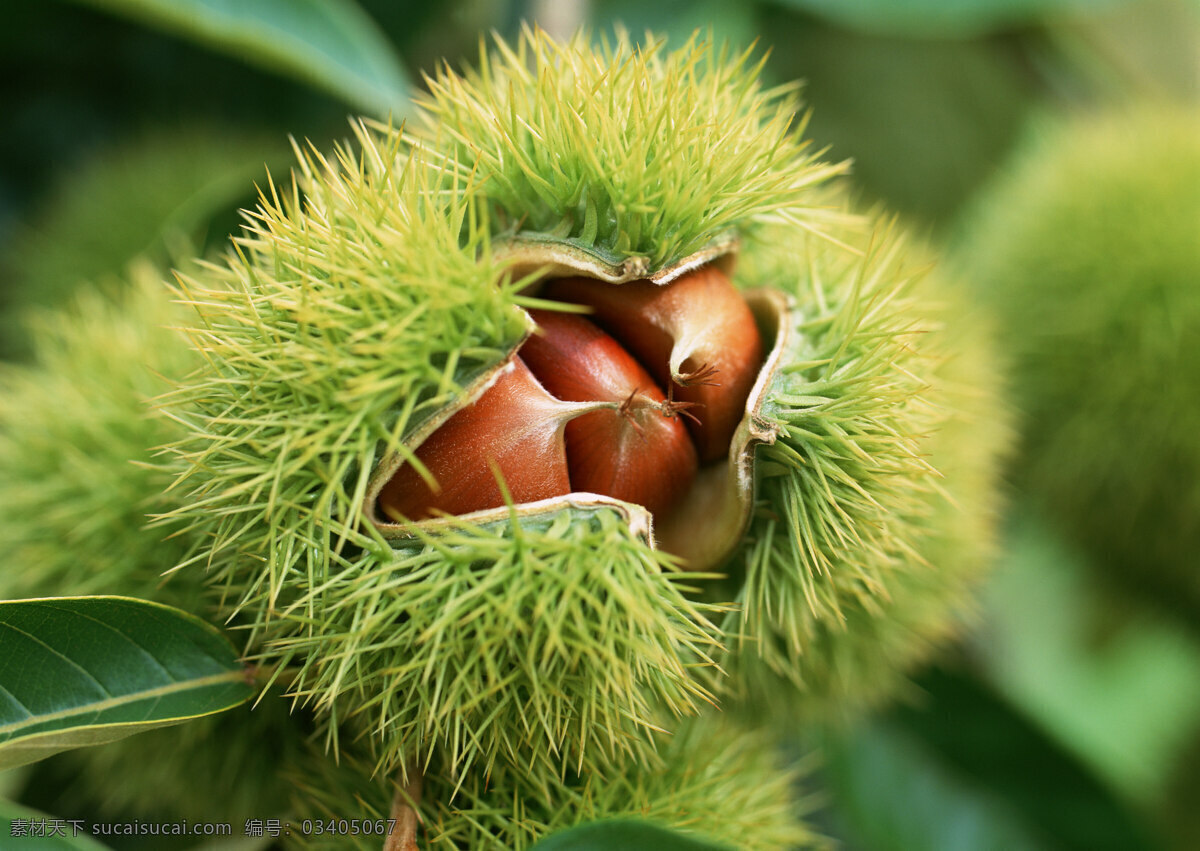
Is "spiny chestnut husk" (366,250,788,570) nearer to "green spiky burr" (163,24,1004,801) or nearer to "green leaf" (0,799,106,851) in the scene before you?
"green spiky burr" (163,24,1004,801)

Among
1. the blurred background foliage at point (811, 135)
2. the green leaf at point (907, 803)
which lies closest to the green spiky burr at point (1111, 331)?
the blurred background foliage at point (811, 135)

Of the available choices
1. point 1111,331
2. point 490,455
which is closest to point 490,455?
point 490,455

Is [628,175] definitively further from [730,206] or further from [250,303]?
[250,303]

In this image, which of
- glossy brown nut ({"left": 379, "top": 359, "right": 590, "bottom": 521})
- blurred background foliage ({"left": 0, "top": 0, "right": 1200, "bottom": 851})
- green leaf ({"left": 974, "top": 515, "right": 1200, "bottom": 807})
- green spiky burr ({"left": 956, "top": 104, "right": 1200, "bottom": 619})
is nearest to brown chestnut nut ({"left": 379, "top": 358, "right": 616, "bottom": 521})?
glossy brown nut ({"left": 379, "top": 359, "right": 590, "bottom": 521})

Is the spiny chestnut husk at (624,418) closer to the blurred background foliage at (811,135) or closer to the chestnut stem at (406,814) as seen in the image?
the chestnut stem at (406,814)

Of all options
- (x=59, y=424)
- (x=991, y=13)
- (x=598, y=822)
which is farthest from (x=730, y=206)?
(x=991, y=13)
